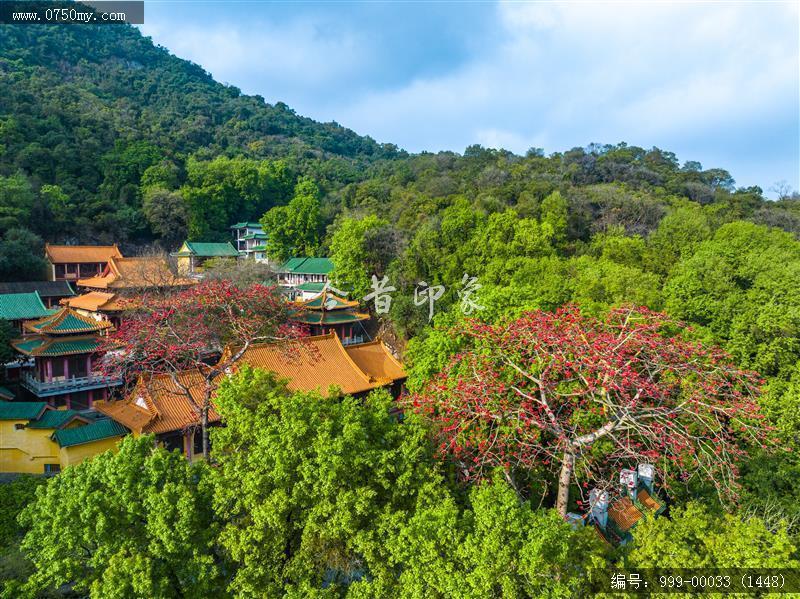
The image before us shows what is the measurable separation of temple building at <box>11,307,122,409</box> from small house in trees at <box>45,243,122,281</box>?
38.3ft

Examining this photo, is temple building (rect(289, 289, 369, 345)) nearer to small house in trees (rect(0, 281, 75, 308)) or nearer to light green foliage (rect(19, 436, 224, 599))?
small house in trees (rect(0, 281, 75, 308))

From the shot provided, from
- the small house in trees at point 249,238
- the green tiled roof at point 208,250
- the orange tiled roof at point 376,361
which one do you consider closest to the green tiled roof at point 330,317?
the orange tiled roof at point 376,361

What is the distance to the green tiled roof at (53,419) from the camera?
11695mm

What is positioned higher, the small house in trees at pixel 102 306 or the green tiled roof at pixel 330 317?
the small house in trees at pixel 102 306

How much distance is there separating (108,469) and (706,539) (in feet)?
23.3

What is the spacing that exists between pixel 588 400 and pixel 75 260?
94.3 feet

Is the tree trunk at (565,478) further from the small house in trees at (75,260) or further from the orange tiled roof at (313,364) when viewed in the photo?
the small house in trees at (75,260)

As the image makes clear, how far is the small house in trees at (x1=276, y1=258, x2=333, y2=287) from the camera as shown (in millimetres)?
30031

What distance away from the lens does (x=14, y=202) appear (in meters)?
26.0

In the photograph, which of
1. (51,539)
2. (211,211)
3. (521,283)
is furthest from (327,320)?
(211,211)

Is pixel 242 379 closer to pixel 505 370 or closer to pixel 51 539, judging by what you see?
pixel 51 539

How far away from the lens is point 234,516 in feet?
19.8

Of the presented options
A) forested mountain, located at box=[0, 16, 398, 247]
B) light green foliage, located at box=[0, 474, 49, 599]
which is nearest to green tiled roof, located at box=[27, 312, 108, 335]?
light green foliage, located at box=[0, 474, 49, 599]

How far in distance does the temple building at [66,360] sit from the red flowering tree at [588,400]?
12.5 meters
